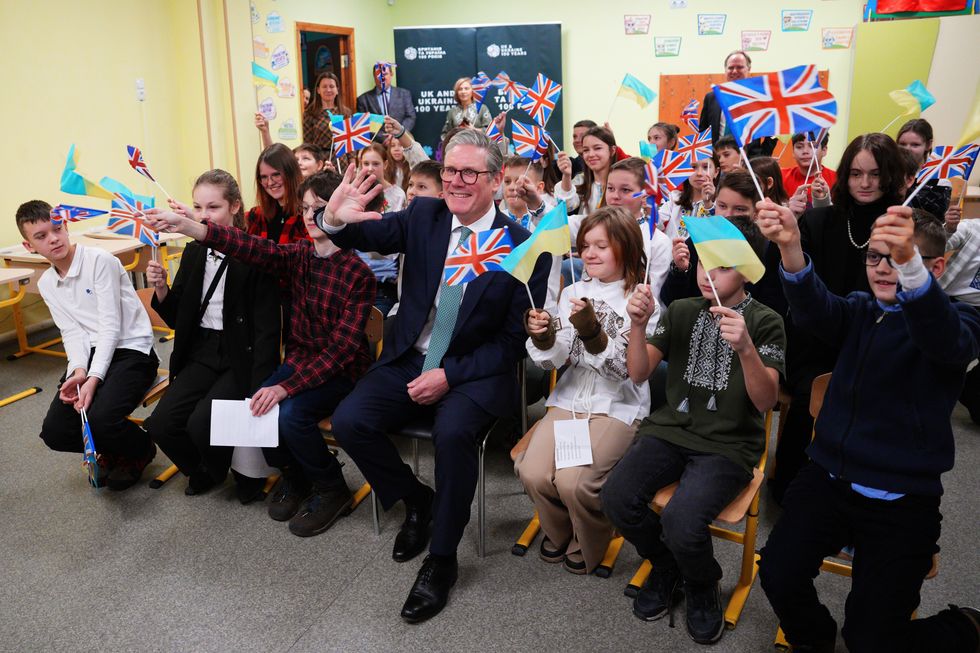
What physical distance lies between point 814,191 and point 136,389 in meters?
3.06

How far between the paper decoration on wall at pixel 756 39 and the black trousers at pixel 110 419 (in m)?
7.07

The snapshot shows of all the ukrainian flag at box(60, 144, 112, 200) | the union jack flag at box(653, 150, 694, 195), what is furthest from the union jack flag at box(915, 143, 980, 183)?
the ukrainian flag at box(60, 144, 112, 200)

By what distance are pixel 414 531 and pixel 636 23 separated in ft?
23.0

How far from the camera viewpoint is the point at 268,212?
3365 millimetres

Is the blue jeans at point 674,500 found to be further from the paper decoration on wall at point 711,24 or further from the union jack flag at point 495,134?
the paper decoration on wall at point 711,24

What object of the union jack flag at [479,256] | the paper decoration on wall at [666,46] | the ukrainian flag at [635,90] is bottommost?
the union jack flag at [479,256]

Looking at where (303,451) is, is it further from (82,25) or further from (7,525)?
(82,25)

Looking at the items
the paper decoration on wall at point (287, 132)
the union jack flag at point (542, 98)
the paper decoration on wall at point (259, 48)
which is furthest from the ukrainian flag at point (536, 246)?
the paper decoration on wall at point (259, 48)

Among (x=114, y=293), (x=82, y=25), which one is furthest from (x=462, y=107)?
(x=114, y=293)

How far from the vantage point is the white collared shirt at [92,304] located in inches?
122

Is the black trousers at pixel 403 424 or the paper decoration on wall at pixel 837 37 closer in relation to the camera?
the black trousers at pixel 403 424

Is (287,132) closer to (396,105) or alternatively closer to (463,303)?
(396,105)

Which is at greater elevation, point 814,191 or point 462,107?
point 462,107

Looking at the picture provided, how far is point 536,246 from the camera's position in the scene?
2.17 meters
